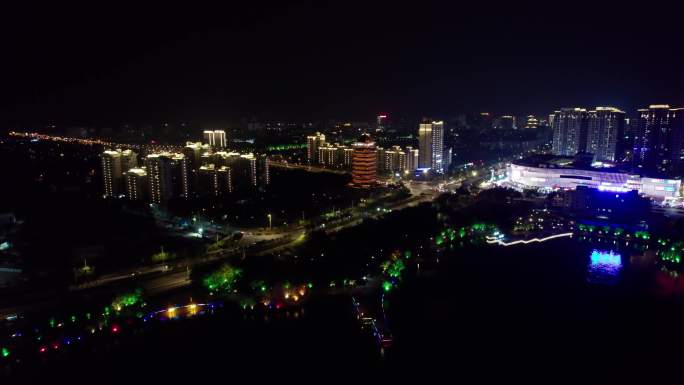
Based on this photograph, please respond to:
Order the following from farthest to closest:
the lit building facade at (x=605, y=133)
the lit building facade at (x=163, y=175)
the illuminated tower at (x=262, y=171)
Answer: the lit building facade at (x=605, y=133) → the illuminated tower at (x=262, y=171) → the lit building facade at (x=163, y=175)

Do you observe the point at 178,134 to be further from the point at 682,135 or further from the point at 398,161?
the point at 682,135

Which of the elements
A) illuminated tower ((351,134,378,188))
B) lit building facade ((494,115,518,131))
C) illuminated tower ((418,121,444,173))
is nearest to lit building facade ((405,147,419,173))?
illuminated tower ((418,121,444,173))

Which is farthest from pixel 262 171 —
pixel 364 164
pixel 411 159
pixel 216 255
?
pixel 216 255

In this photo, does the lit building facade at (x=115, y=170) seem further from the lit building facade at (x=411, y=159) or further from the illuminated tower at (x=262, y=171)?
the lit building facade at (x=411, y=159)

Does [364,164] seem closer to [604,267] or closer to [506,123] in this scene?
[604,267]

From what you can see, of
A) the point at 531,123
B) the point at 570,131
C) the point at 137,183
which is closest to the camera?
the point at 137,183

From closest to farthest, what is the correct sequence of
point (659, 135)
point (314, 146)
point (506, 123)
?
1. point (659, 135)
2. point (314, 146)
3. point (506, 123)

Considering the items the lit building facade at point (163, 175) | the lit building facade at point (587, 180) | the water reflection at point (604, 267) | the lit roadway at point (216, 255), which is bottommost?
the water reflection at point (604, 267)

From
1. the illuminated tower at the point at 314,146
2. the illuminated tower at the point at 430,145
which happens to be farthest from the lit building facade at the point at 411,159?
the illuminated tower at the point at 314,146
